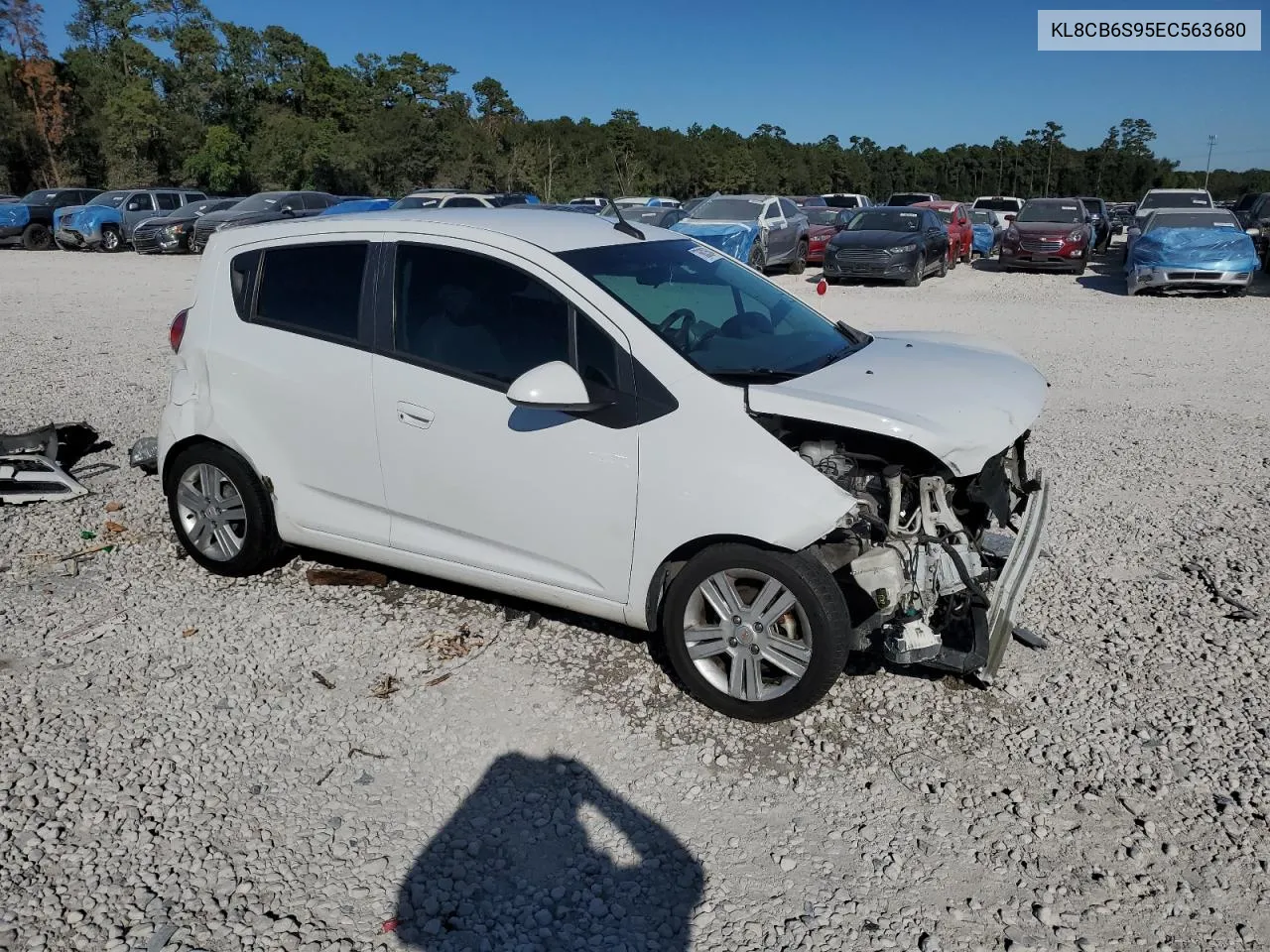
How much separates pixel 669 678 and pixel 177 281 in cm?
1977

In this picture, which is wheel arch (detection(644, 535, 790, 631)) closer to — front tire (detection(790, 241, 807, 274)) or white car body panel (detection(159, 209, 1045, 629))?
white car body panel (detection(159, 209, 1045, 629))

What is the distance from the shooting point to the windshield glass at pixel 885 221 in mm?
21344

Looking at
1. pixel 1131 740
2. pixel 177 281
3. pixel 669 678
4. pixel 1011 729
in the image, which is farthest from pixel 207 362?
pixel 177 281

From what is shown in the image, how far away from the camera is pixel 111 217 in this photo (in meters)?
29.3

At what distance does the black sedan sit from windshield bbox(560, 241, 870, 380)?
15.9 metres

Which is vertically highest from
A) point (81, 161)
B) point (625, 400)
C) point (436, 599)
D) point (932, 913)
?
point (81, 161)

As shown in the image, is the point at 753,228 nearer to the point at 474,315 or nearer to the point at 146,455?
the point at 146,455

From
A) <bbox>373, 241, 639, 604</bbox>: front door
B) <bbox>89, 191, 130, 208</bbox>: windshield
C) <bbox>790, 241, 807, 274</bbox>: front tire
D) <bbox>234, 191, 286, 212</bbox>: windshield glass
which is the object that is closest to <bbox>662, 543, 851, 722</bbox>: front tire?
<bbox>373, 241, 639, 604</bbox>: front door

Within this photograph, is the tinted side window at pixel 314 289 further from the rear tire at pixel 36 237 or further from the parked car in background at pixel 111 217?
the rear tire at pixel 36 237

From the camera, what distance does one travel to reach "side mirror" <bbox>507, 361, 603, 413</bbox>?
3.71 m

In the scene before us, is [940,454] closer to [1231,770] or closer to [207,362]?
[1231,770]

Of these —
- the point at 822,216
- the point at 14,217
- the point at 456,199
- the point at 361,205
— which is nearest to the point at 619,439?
the point at 456,199

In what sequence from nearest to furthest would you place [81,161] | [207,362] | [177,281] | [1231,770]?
[1231,770]
[207,362]
[177,281]
[81,161]

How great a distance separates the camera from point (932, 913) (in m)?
2.95
